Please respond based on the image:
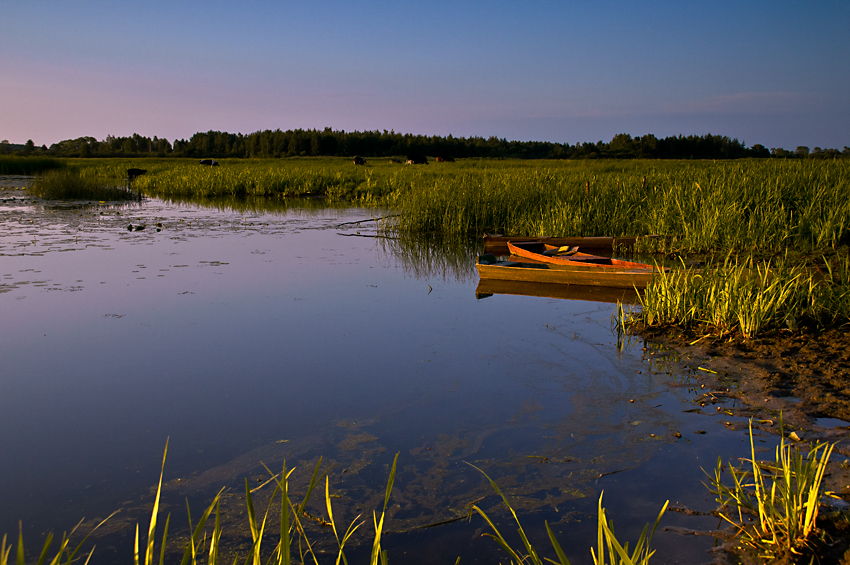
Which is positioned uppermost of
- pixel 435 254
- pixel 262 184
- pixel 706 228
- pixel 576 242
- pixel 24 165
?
pixel 24 165

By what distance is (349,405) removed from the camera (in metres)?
4.44

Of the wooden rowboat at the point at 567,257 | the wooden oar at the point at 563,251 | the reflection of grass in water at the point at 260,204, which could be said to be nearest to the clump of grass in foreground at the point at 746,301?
the wooden rowboat at the point at 567,257

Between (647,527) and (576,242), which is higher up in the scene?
(576,242)

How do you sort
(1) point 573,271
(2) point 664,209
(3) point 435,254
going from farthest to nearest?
(2) point 664,209 → (3) point 435,254 → (1) point 573,271

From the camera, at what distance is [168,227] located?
48.0ft

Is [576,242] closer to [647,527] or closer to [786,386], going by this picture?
[786,386]

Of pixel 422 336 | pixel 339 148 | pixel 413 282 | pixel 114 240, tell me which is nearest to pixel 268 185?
pixel 114 240

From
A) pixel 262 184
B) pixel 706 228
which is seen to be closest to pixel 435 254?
pixel 706 228

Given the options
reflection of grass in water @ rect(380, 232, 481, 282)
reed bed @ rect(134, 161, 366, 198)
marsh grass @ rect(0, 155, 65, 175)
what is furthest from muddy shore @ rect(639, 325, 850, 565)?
marsh grass @ rect(0, 155, 65, 175)

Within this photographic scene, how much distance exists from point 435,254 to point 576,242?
8.90 feet

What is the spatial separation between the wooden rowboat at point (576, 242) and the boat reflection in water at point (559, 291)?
1.91 meters

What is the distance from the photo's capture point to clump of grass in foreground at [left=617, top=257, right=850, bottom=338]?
5516 millimetres

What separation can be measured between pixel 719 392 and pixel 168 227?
13485mm

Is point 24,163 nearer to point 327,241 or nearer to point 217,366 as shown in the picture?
point 327,241
